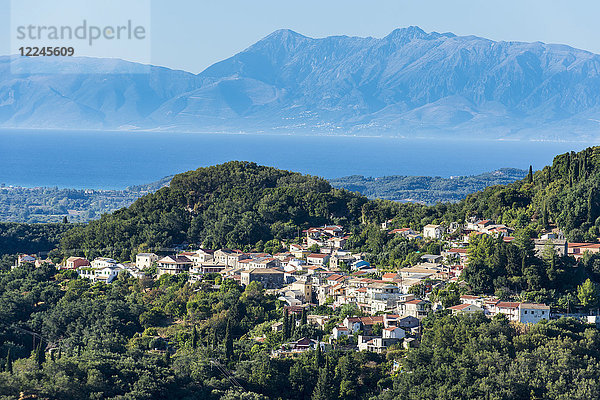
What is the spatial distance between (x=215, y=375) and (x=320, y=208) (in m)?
21.2

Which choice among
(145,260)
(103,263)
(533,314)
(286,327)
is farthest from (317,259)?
(533,314)

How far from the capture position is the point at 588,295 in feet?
108

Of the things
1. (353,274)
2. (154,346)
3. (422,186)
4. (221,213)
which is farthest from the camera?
(422,186)

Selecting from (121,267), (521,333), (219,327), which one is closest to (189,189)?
(121,267)

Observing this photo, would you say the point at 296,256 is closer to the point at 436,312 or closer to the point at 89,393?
the point at 436,312

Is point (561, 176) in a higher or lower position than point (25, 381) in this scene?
higher

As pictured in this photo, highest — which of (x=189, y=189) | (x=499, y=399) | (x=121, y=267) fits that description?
(x=189, y=189)

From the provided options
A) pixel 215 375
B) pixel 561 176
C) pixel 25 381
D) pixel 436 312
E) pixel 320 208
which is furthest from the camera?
pixel 320 208

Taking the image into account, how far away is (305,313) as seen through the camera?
33812 millimetres

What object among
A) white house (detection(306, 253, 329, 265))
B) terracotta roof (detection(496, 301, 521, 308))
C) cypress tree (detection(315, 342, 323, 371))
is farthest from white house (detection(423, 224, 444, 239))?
cypress tree (detection(315, 342, 323, 371))

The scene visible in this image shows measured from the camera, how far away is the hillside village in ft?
106

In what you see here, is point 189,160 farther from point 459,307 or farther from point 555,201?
point 459,307

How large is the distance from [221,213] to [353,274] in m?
11.6

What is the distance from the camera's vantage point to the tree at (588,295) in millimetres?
32719
